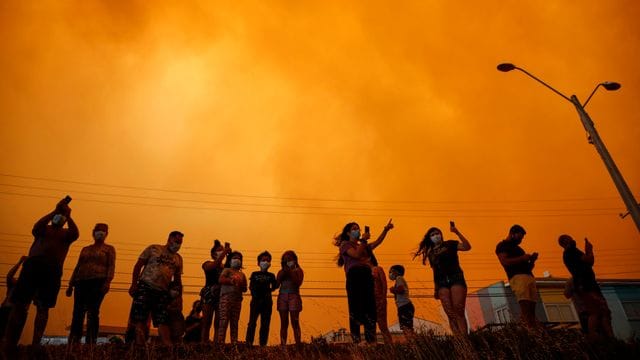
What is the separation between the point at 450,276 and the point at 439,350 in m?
1.70

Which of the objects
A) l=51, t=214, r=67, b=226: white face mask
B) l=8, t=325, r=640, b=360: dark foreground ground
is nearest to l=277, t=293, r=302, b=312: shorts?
l=8, t=325, r=640, b=360: dark foreground ground

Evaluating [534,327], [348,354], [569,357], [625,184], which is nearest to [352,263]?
[348,354]

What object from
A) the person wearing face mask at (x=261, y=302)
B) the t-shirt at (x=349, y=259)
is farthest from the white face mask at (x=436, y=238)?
the person wearing face mask at (x=261, y=302)

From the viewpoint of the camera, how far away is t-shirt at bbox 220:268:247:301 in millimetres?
7910

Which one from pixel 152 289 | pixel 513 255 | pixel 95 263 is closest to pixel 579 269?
pixel 513 255

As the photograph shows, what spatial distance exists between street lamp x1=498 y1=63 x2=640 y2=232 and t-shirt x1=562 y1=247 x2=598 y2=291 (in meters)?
1.99

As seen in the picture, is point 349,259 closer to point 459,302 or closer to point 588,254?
point 459,302

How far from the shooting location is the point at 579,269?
→ 290 inches

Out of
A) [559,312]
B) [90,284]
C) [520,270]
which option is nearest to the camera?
[520,270]

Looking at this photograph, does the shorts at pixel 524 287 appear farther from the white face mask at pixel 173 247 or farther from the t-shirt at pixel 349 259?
the white face mask at pixel 173 247

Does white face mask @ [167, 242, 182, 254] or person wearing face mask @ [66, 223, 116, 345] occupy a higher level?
white face mask @ [167, 242, 182, 254]

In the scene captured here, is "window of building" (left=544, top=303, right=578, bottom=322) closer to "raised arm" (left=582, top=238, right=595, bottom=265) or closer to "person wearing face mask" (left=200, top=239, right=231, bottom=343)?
"raised arm" (left=582, top=238, right=595, bottom=265)

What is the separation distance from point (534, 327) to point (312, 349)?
3.40 meters

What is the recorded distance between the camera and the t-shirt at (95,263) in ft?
23.8
